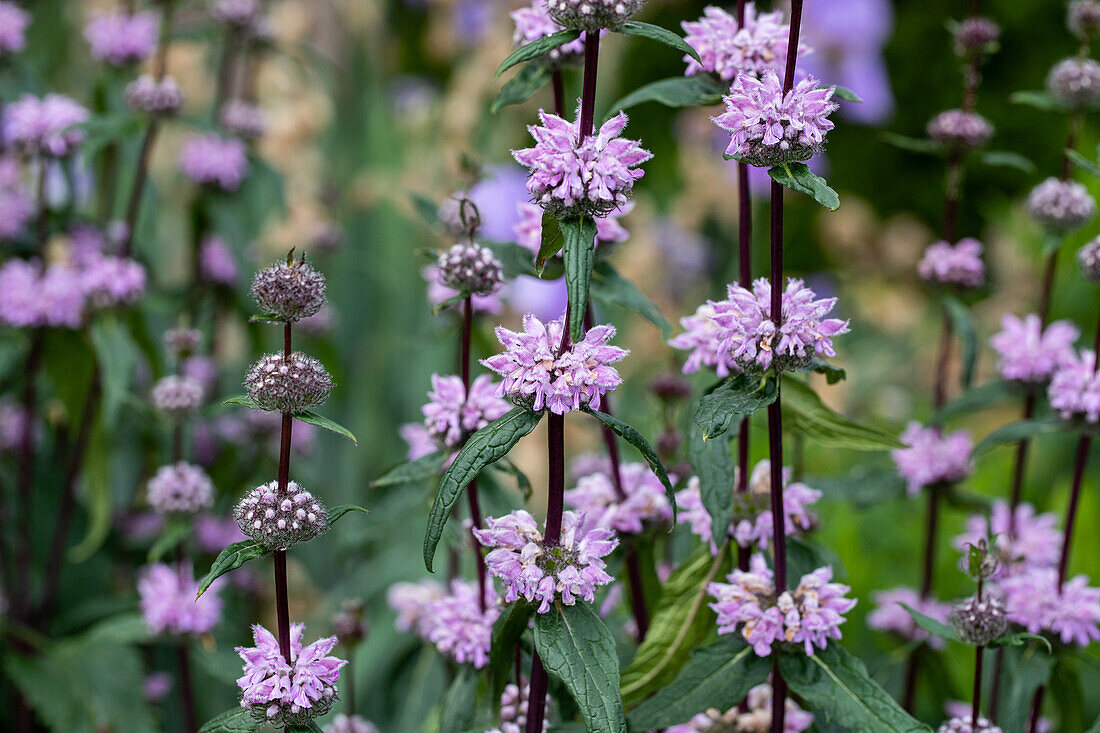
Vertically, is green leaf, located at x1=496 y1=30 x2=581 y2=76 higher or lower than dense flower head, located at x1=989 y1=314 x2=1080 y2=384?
higher

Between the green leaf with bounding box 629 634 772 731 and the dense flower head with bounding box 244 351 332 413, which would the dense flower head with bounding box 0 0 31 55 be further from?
the green leaf with bounding box 629 634 772 731

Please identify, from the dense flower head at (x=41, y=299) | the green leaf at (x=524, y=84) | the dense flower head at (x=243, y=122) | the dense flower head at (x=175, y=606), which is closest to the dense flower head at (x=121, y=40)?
the dense flower head at (x=243, y=122)

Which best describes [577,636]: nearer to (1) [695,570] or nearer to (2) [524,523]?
(2) [524,523]

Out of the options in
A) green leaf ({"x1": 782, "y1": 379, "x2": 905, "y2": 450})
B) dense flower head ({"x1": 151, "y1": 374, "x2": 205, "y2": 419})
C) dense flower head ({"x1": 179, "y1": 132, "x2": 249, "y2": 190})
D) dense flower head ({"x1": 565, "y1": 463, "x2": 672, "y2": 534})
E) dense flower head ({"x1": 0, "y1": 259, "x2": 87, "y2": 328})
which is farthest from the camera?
dense flower head ({"x1": 179, "y1": 132, "x2": 249, "y2": 190})

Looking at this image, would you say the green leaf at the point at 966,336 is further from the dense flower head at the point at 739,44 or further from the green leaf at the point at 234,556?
the green leaf at the point at 234,556

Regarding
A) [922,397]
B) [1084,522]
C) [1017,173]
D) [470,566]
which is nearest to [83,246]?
[470,566]

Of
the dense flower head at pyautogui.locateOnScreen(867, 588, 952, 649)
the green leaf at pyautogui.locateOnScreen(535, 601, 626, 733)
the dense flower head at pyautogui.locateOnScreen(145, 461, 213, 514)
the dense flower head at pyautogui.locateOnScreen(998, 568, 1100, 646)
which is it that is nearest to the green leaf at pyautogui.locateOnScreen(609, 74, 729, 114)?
the green leaf at pyautogui.locateOnScreen(535, 601, 626, 733)

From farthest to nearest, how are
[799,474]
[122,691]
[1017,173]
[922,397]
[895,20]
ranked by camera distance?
1. [895,20]
2. [1017,173]
3. [922,397]
4. [122,691]
5. [799,474]
